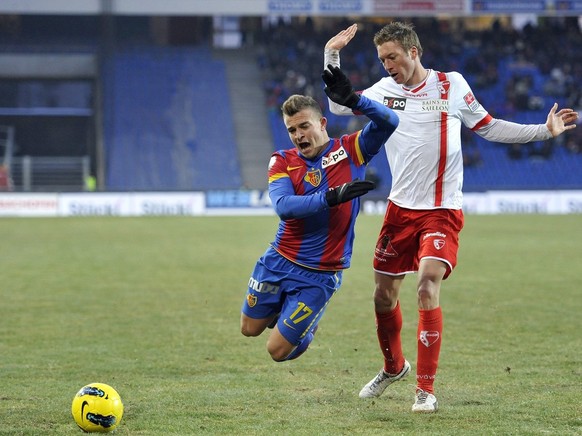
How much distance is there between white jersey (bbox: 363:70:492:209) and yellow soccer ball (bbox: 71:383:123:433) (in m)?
2.52

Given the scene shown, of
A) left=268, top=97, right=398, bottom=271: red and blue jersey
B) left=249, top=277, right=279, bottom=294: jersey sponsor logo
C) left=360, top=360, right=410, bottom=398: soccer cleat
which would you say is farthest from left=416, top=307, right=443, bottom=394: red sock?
left=249, top=277, right=279, bottom=294: jersey sponsor logo

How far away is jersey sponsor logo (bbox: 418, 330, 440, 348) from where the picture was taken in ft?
21.2

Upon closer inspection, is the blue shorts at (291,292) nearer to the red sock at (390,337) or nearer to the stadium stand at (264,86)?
the red sock at (390,337)

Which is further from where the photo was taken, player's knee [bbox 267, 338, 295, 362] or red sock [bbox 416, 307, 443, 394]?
player's knee [bbox 267, 338, 295, 362]

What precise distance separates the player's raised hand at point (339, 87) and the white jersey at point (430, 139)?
892 mm

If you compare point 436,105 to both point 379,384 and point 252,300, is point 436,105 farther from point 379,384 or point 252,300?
point 379,384

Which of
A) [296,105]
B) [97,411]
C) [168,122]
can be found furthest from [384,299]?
[168,122]

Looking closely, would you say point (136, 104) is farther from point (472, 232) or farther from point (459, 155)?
point (459, 155)

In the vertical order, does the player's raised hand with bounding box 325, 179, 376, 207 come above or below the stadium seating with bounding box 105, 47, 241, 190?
below

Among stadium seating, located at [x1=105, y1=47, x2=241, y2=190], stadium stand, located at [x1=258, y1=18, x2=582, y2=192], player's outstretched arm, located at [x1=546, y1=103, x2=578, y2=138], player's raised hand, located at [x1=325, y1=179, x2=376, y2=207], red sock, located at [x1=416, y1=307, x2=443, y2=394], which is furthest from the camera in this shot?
stadium stand, located at [x1=258, y1=18, x2=582, y2=192]

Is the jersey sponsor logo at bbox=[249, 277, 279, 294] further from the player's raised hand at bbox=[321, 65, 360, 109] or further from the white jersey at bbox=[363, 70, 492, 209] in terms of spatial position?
the player's raised hand at bbox=[321, 65, 360, 109]

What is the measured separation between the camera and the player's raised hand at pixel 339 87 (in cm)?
612

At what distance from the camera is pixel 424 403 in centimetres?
623

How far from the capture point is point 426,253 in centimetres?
662
